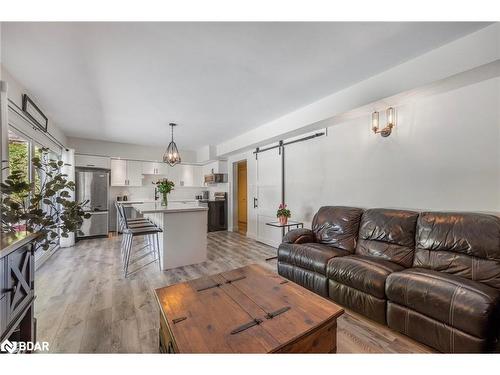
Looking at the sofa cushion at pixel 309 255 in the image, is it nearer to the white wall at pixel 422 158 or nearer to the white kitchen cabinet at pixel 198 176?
the white wall at pixel 422 158

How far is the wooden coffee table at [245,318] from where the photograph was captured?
108 cm

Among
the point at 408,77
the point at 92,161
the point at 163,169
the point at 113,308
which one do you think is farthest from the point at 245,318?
the point at 163,169

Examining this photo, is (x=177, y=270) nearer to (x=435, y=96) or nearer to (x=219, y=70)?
(x=219, y=70)

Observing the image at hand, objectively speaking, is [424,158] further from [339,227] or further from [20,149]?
[20,149]

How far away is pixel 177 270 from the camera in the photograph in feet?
10.8

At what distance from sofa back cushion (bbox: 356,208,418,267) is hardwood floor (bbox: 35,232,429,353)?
73 centimetres

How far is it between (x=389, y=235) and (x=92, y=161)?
6527 millimetres

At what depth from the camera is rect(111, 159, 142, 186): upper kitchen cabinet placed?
6012 mm

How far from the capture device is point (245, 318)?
128cm

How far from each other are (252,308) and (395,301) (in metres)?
1.26

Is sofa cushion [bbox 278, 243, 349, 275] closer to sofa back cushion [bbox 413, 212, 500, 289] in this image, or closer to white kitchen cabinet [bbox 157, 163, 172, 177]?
sofa back cushion [bbox 413, 212, 500, 289]

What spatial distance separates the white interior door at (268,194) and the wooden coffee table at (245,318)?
291 centimetres

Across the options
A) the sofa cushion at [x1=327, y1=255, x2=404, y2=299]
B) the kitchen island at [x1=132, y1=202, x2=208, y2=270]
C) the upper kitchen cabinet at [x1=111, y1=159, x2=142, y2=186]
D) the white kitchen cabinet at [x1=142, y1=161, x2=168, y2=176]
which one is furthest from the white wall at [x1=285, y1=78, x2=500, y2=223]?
the upper kitchen cabinet at [x1=111, y1=159, x2=142, y2=186]
